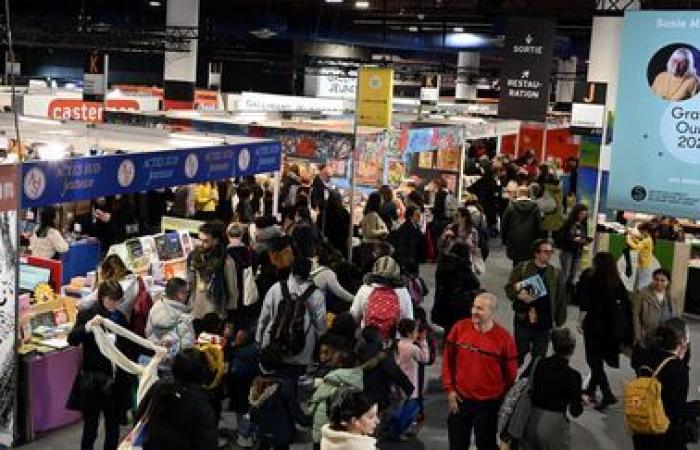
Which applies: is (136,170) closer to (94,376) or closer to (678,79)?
(94,376)

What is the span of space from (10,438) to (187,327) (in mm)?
1500

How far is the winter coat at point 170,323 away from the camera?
5688 millimetres

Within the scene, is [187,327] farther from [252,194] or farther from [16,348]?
[252,194]

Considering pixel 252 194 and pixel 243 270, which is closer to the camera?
pixel 243 270

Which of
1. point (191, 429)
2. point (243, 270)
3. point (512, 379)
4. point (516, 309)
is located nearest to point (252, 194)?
point (243, 270)

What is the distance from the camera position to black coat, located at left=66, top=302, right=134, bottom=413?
532cm

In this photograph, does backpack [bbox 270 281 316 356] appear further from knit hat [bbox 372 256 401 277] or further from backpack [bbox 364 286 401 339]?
knit hat [bbox 372 256 401 277]

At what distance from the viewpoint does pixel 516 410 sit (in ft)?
16.5

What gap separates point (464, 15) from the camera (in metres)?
19.7

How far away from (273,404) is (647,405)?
6.85 feet

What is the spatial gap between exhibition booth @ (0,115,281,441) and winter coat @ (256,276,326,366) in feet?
4.73

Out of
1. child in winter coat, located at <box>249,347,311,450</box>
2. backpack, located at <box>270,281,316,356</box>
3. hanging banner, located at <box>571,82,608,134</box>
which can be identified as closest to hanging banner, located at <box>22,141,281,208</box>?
backpack, located at <box>270,281,316,356</box>

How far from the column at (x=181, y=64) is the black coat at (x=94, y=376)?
53.3 ft

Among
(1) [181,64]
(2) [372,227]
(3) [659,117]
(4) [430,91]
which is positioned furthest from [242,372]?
(1) [181,64]
